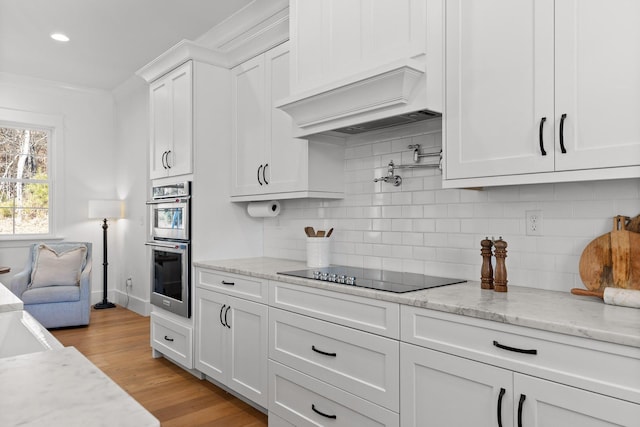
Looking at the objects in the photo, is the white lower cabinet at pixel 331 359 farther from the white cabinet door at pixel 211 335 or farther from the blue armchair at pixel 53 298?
the blue armchair at pixel 53 298

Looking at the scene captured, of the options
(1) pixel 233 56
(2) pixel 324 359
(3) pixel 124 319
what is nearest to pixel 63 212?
(3) pixel 124 319

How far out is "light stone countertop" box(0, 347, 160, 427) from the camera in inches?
24.1

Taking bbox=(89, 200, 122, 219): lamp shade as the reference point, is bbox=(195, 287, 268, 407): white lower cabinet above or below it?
below

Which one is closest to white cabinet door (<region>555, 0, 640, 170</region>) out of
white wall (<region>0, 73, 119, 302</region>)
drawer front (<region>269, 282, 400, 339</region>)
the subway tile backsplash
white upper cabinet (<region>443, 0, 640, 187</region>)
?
white upper cabinet (<region>443, 0, 640, 187</region>)

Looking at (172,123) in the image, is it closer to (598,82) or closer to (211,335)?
(211,335)

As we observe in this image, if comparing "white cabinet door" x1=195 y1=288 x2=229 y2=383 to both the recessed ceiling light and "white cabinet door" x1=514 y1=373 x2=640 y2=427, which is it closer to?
"white cabinet door" x1=514 y1=373 x2=640 y2=427

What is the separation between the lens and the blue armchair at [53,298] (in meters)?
4.55

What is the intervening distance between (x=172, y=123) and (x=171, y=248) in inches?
39.6

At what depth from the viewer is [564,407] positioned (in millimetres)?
1347

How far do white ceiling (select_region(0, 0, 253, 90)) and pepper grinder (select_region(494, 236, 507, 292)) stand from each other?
2705 mm

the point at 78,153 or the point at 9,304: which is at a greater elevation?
the point at 78,153

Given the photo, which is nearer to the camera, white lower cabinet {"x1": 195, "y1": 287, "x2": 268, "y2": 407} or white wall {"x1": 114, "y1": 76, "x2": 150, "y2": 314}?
white lower cabinet {"x1": 195, "y1": 287, "x2": 268, "y2": 407}

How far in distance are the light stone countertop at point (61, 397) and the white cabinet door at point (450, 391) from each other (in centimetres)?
125

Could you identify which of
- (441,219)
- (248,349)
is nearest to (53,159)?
(248,349)
